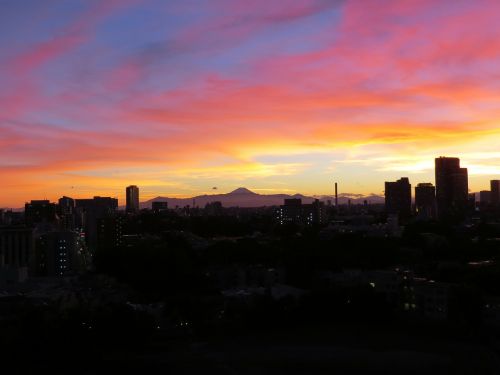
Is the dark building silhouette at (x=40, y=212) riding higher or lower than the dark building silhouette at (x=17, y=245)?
higher

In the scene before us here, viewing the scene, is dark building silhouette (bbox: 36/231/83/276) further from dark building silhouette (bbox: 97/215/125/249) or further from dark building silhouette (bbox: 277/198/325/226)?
dark building silhouette (bbox: 277/198/325/226)

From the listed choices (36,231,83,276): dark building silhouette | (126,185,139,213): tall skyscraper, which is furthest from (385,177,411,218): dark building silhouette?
(36,231,83,276): dark building silhouette

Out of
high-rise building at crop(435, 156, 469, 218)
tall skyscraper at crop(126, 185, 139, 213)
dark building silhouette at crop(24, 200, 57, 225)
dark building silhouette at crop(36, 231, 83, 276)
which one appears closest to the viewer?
dark building silhouette at crop(36, 231, 83, 276)

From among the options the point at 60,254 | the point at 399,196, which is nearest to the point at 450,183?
the point at 399,196

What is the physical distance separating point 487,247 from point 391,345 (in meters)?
11.6

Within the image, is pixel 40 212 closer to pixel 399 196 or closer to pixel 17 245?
pixel 17 245

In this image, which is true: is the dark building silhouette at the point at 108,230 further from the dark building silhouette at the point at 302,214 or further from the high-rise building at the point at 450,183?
the high-rise building at the point at 450,183

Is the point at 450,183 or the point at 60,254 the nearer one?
the point at 60,254

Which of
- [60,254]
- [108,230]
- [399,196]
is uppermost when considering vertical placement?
[399,196]

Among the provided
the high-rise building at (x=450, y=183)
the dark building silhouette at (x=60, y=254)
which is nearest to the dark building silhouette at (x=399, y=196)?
the high-rise building at (x=450, y=183)

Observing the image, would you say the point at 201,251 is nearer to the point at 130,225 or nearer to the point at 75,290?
the point at 75,290

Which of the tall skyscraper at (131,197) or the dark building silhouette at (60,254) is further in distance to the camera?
the tall skyscraper at (131,197)

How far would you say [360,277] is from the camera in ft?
45.0

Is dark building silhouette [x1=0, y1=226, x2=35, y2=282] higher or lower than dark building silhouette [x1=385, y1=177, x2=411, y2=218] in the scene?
lower
